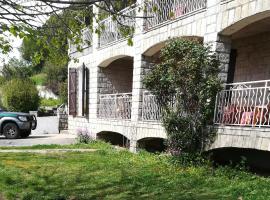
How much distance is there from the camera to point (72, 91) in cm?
1812

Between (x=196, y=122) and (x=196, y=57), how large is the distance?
158 centimetres

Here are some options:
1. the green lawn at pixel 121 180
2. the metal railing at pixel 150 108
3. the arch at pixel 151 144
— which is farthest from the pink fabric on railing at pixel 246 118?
the arch at pixel 151 144

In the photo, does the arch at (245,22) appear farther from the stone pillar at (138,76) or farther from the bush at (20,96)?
the bush at (20,96)

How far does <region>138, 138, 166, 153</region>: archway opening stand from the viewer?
41.4 feet

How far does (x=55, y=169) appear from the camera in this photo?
9.41 m

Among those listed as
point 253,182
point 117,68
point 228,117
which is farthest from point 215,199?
point 117,68

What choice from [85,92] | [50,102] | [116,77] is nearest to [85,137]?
[85,92]

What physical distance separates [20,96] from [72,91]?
48.9 ft

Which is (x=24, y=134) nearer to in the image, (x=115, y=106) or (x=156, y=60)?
(x=115, y=106)

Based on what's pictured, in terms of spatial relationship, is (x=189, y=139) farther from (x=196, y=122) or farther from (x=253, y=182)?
(x=253, y=182)

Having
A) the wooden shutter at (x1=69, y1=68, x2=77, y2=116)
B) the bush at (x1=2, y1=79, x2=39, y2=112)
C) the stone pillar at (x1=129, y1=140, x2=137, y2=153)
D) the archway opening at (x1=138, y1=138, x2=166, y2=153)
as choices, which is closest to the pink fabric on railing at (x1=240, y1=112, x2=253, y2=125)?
the archway opening at (x1=138, y1=138, x2=166, y2=153)

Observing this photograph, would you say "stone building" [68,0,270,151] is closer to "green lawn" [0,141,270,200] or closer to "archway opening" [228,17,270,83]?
"archway opening" [228,17,270,83]

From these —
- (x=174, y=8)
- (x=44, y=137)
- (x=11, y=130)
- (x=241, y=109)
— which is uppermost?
(x=174, y=8)

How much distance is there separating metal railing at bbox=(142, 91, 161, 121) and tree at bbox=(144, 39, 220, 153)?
5.75 feet
